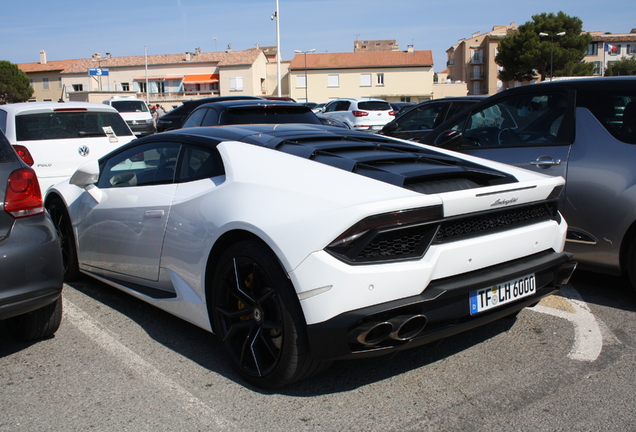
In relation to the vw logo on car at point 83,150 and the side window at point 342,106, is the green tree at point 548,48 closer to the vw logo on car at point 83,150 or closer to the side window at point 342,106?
the side window at point 342,106

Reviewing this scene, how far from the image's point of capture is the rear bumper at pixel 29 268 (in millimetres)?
3041

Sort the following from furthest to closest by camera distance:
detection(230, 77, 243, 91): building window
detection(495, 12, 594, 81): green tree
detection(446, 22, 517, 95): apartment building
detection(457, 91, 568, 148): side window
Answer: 1. detection(446, 22, 517, 95): apartment building
2. detection(230, 77, 243, 91): building window
3. detection(495, 12, 594, 81): green tree
4. detection(457, 91, 568, 148): side window

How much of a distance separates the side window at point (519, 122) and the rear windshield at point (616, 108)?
205mm

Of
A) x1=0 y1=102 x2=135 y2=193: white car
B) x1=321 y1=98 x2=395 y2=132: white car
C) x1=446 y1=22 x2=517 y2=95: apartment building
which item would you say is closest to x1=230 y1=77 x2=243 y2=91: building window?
x1=446 y1=22 x2=517 y2=95: apartment building

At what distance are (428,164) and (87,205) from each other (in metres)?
2.65

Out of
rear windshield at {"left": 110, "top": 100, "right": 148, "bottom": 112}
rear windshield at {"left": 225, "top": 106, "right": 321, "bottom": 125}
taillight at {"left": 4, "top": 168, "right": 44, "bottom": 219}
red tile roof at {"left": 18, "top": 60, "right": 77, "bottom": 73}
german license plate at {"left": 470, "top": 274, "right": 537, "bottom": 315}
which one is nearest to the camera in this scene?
german license plate at {"left": 470, "top": 274, "right": 537, "bottom": 315}

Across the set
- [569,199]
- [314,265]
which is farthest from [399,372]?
[569,199]

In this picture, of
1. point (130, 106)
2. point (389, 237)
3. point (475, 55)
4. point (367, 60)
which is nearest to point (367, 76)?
point (367, 60)

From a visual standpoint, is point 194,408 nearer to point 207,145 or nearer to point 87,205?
point 207,145

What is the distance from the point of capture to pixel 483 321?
2.79m

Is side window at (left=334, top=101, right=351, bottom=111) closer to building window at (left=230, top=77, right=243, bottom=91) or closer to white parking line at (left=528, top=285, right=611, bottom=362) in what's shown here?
white parking line at (left=528, top=285, right=611, bottom=362)

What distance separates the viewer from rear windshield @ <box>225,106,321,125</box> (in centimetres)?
802

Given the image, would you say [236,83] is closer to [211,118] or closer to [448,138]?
[211,118]

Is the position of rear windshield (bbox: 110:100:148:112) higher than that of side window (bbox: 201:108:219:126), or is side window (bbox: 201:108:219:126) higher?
Result: rear windshield (bbox: 110:100:148:112)
